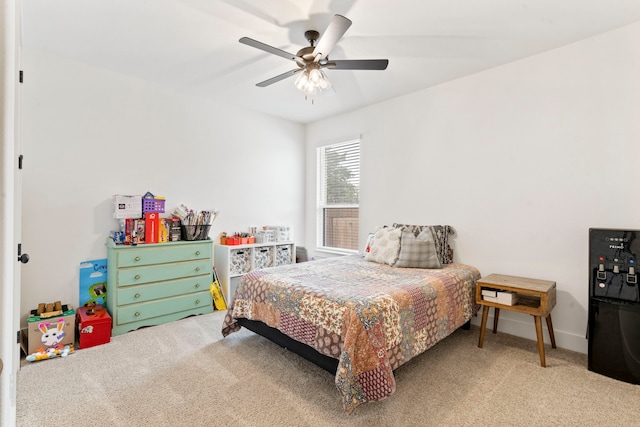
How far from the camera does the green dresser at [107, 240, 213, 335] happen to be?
2926mm

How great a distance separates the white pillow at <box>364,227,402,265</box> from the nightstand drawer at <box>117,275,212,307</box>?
1950mm

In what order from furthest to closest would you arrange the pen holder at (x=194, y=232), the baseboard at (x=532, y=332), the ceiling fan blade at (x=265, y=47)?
1. the pen holder at (x=194, y=232)
2. the baseboard at (x=532, y=332)
3. the ceiling fan blade at (x=265, y=47)

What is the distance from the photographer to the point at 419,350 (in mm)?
2184

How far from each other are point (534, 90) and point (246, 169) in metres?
3.52

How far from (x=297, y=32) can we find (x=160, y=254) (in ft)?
8.33

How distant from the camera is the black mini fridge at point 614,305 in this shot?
2121mm

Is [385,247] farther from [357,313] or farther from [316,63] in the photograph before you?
[316,63]

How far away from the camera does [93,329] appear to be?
2666 mm

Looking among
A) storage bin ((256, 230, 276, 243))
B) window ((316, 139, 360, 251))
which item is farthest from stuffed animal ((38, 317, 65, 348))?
window ((316, 139, 360, 251))

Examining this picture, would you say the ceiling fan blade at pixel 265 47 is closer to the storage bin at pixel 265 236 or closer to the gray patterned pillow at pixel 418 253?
the gray patterned pillow at pixel 418 253

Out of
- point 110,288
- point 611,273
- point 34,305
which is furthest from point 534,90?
point 34,305

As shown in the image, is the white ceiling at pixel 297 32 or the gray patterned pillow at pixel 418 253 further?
the gray patterned pillow at pixel 418 253

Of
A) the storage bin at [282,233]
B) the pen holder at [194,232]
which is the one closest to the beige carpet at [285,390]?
the pen holder at [194,232]

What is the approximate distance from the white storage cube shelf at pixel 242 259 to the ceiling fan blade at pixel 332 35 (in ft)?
8.38
